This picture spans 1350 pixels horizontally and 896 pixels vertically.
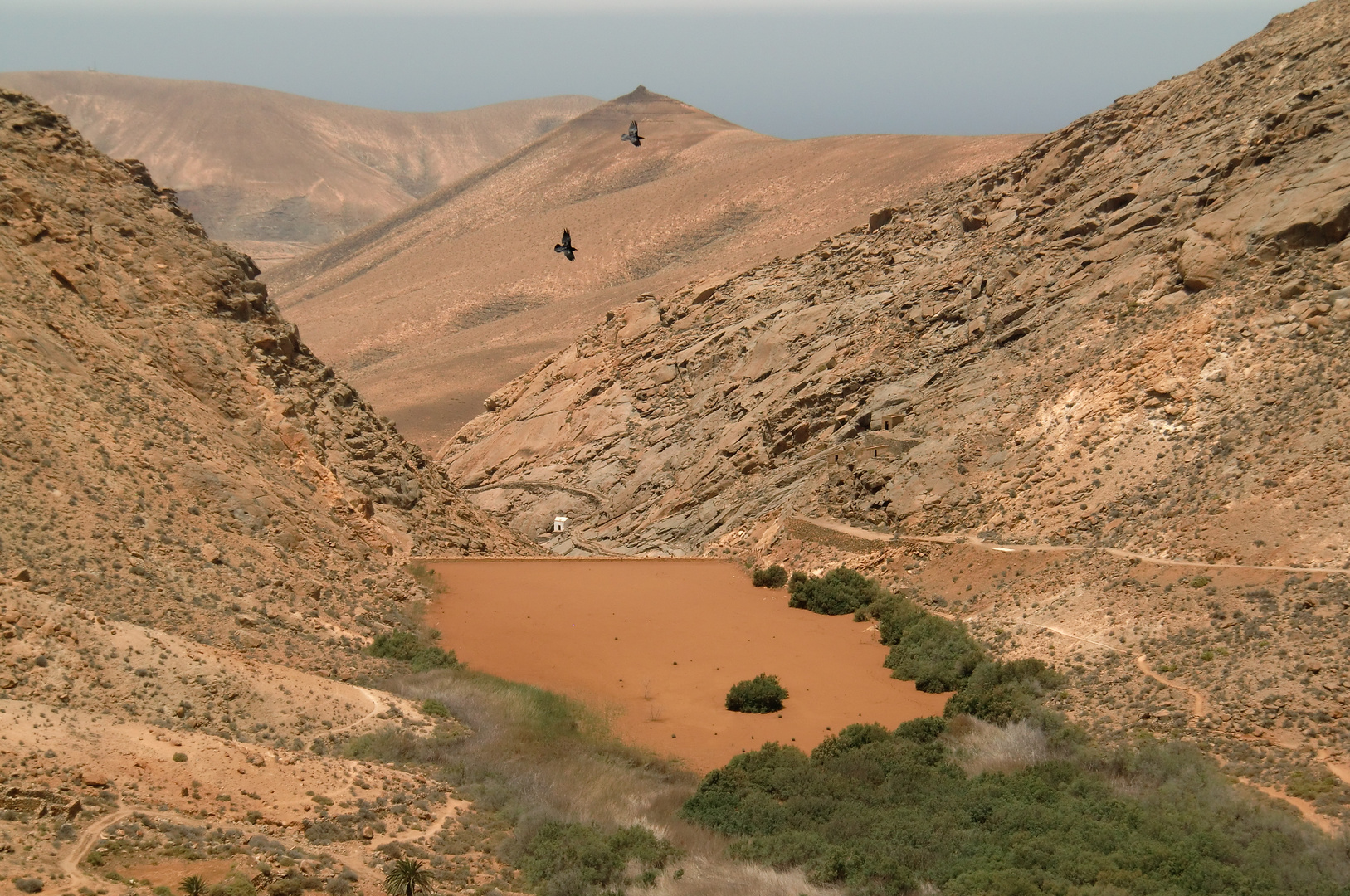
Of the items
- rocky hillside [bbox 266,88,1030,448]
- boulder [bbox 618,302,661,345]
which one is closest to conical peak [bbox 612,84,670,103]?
rocky hillside [bbox 266,88,1030,448]

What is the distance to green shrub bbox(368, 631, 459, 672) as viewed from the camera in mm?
18297

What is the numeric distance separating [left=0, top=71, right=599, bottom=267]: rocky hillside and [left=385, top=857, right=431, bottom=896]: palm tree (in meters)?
125

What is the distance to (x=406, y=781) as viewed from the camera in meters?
13.6

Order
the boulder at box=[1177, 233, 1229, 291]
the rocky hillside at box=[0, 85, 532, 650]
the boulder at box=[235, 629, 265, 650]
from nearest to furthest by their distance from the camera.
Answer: the boulder at box=[235, 629, 265, 650]
the rocky hillside at box=[0, 85, 532, 650]
the boulder at box=[1177, 233, 1229, 291]

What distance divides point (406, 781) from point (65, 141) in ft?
54.1

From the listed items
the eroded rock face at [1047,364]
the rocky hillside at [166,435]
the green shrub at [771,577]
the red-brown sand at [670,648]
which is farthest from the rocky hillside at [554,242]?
the rocky hillside at [166,435]

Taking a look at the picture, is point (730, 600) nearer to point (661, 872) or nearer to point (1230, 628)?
point (1230, 628)

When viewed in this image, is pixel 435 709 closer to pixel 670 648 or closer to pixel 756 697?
pixel 756 697

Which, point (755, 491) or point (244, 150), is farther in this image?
point (244, 150)

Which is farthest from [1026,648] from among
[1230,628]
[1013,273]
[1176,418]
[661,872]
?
[1013,273]

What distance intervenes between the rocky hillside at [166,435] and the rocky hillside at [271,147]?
109542 mm

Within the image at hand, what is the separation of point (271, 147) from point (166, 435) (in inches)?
6134

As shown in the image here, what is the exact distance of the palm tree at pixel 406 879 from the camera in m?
10.5

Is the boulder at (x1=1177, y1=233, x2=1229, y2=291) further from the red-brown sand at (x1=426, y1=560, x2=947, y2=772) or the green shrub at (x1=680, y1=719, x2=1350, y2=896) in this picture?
the green shrub at (x1=680, y1=719, x2=1350, y2=896)
